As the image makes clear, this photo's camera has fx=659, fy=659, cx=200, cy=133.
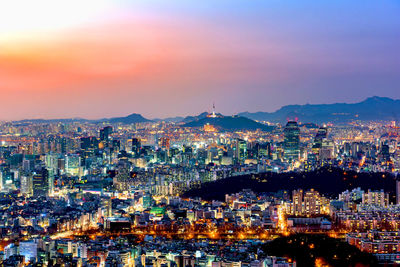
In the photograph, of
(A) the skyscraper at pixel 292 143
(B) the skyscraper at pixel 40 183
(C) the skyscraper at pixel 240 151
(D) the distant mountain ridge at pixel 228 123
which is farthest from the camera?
(D) the distant mountain ridge at pixel 228 123

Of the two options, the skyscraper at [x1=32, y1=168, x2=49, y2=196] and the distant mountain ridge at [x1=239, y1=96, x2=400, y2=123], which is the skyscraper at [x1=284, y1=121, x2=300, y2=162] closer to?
the skyscraper at [x1=32, y1=168, x2=49, y2=196]

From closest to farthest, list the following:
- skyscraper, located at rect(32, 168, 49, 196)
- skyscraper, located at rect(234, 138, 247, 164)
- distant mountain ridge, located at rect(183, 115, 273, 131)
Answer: skyscraper, located at rect(32, 168, 49, 196) < skyscraper, located at rect(234, 138, 247, 164) < distant mountain ridge, located at rect(183, 115, 273, 131)

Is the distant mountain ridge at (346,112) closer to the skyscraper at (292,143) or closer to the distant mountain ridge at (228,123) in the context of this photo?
the distant mountain ridge at (228,123)

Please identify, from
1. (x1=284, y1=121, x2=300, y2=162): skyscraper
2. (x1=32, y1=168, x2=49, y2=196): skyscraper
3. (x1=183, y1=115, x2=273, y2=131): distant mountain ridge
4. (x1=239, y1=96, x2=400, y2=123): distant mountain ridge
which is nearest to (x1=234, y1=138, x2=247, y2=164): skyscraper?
(x1=284, y1=121, x2=300, y2=162): skyscraper

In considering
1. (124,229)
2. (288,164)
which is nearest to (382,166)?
(288,164)

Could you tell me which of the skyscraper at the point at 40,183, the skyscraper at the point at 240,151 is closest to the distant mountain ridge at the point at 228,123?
the skyscraper at the point at 240,151

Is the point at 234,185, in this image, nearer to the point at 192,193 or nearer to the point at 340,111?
the point at 192,193
